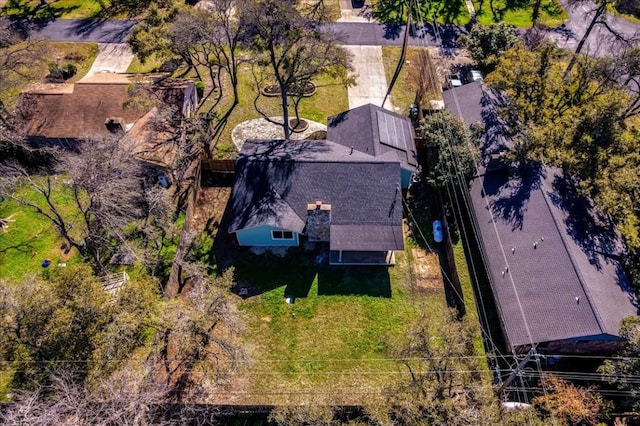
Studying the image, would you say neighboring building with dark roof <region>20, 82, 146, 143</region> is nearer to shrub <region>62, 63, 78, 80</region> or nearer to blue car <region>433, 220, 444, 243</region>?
shrub <region>62, 63, 78, 80</region>

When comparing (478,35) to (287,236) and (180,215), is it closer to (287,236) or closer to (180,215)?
(287,236)

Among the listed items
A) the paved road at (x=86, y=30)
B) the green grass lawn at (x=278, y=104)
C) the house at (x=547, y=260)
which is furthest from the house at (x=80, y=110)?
the house at (x=547, y=260)

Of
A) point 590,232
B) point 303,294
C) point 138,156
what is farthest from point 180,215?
point 590,232

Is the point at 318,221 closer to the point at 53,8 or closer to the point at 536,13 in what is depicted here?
the point at 536,13

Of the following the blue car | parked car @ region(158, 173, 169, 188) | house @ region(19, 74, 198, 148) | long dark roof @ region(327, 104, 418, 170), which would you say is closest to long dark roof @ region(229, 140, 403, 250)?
long dark roof @ region(327, 104, 418, 170)

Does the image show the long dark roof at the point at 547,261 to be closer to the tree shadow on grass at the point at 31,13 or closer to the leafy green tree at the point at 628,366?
the leafy green tree at the point at 628,366

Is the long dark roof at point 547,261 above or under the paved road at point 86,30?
under

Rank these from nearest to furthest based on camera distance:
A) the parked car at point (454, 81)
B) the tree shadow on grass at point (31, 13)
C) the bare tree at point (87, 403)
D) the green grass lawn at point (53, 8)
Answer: the bare tree at point (87, 403) < the parked car at point (454, 81) < the tree shadow on grass at point (31, 13) < the green grass lawn at point (53, 8)
